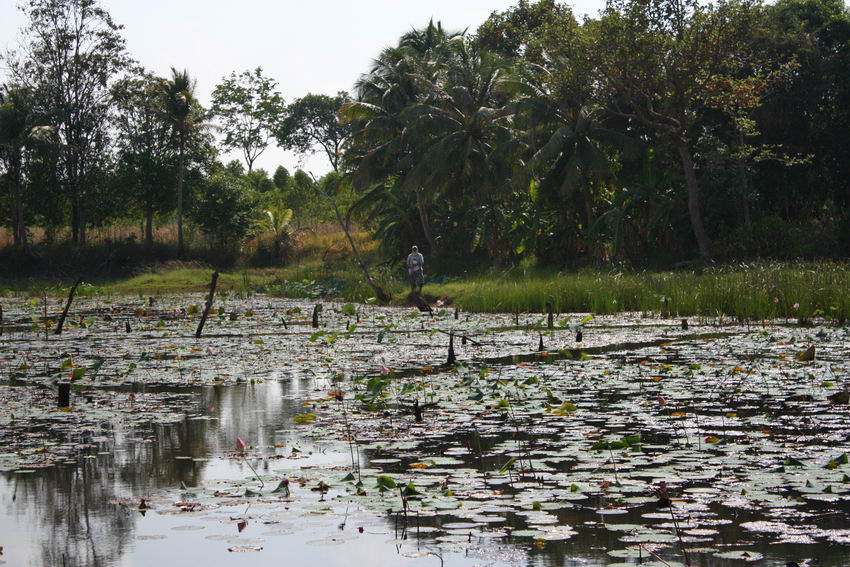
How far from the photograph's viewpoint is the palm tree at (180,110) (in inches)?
1778

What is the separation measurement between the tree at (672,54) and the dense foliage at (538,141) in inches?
2.5

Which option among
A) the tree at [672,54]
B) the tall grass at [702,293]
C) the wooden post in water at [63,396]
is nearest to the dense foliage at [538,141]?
the tree at [672,54]

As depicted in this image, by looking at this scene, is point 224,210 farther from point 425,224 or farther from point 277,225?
point 425,224

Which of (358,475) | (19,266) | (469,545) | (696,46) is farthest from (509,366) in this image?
(19,266)

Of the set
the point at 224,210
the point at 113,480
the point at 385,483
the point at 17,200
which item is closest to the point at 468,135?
the point at 224,210

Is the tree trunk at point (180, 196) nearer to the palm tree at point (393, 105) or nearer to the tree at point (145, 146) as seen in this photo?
the tree at point (145, 146)

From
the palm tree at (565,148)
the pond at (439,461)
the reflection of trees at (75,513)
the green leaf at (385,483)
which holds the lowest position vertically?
the reflection of trees at (75,513)

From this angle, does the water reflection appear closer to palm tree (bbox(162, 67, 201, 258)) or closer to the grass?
the grass

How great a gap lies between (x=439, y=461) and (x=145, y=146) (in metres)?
44.0

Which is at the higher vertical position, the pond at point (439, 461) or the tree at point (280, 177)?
the tree at point (280, 177)

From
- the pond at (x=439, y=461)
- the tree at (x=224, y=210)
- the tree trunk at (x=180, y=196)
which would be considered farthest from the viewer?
the tree at (x=224, y=210)

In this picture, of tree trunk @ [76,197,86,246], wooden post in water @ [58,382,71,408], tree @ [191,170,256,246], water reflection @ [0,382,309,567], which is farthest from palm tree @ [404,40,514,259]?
water reflection @ [0,382,309,567]

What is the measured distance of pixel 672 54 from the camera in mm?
29438

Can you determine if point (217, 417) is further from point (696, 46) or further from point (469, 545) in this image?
point (696, 46)
